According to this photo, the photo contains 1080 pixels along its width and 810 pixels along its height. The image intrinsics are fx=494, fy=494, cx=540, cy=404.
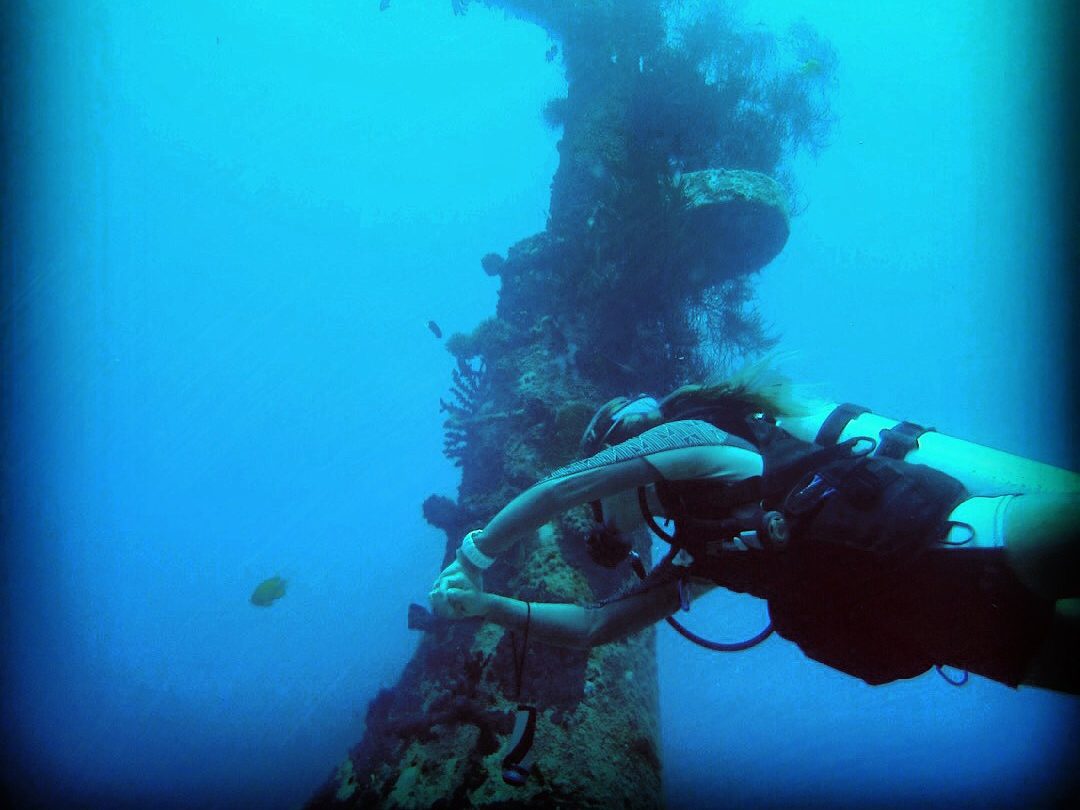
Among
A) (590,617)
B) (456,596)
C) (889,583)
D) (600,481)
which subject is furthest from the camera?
(590,617)

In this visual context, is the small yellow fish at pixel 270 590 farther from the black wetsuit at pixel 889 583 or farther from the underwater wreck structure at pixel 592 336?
the black wetsuit at pixel 889 583

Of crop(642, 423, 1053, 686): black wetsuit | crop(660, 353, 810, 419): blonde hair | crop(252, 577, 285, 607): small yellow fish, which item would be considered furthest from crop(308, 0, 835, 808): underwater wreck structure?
crop(252, 577, 285, 607): small yellow fish

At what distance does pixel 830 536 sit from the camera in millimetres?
1830

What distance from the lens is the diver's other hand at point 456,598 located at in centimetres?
214

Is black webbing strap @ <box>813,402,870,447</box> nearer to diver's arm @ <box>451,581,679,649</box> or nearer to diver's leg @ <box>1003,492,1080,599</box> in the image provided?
diver's leg @ <box>1003,492,1080,599</box>

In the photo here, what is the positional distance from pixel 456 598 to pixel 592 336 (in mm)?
5804

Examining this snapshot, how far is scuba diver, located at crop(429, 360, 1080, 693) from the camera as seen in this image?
1.69 m

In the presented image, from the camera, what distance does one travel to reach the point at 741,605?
23172mm

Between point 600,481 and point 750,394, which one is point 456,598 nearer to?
point 600,481

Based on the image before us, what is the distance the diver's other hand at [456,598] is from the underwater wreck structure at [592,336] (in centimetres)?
40

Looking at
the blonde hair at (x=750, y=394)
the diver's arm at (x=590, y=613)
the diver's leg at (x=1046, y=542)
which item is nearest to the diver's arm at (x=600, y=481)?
the diver's arm at (x=590, y=613)

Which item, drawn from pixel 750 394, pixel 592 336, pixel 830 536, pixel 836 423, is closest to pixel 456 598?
pixel 830 536

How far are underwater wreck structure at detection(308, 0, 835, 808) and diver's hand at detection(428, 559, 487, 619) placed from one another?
15.8 inches

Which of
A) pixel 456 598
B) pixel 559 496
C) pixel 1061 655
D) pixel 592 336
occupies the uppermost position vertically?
pixel 592 336
